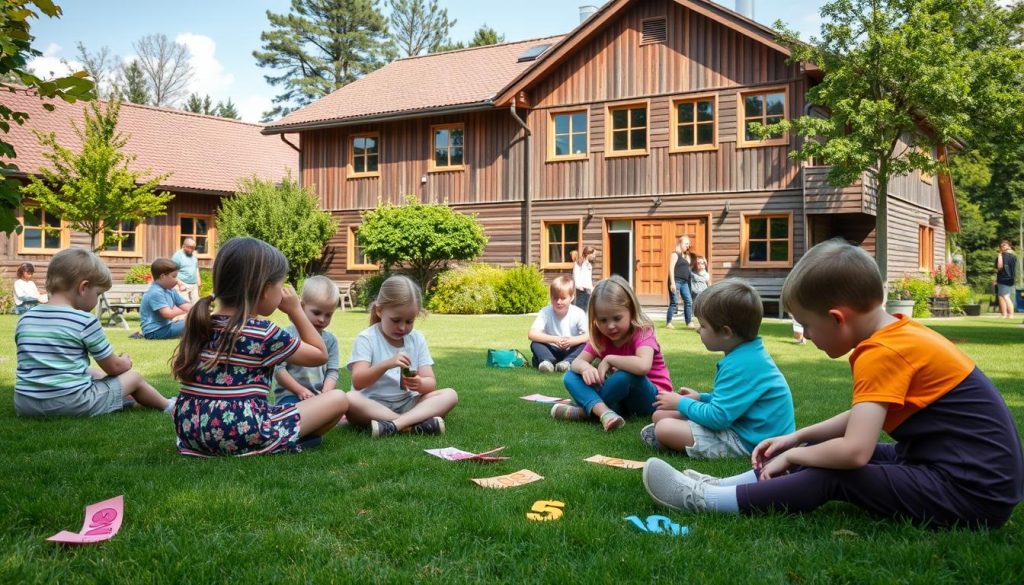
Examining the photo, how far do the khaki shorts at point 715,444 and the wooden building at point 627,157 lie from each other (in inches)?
679

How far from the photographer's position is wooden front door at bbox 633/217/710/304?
21938 millimetres

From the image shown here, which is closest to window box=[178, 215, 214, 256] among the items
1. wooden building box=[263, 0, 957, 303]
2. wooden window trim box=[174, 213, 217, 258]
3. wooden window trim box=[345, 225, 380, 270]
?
wooden window trim box=[174, 213, 217, 258]

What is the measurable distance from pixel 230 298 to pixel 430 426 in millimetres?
1667

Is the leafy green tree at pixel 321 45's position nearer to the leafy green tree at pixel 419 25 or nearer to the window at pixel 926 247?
the leafy green tree at pixel 419 25

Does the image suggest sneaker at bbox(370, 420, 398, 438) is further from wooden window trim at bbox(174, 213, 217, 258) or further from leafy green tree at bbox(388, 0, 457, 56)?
leafy green tree at bbox(388, 0, 457, 56)

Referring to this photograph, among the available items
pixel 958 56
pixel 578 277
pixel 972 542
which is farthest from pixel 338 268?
pixel 972 542

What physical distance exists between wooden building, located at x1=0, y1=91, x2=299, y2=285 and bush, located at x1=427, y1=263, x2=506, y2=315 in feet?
26.5

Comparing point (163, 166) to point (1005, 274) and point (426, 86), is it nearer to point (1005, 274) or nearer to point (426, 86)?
point (426, 86)

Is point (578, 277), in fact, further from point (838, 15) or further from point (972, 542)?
point (972, 542)

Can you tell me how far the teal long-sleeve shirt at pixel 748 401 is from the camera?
4113 mm

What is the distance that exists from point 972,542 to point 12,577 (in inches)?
124

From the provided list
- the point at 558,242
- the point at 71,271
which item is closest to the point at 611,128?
the point at 558,242

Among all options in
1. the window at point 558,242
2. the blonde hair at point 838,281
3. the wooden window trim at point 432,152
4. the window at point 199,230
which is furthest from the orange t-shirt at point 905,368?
the window at point 199,230

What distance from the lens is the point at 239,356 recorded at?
4.05m
